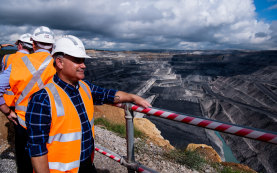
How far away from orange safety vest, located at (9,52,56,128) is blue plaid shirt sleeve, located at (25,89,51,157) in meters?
0.84

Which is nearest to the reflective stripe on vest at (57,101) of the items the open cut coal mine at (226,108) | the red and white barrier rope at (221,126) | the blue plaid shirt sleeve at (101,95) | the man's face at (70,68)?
the man's face at (70,68)

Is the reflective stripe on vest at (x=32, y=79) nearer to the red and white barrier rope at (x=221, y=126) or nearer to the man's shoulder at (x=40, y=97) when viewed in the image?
the man's shoulder at (x=40, y=97)

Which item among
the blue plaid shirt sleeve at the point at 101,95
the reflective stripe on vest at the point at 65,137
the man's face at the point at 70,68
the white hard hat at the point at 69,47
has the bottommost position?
the reflective stripe on vest at the point at 65,137

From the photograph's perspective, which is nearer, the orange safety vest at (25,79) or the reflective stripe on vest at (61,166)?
the reflective stripe on vest at (61,166)

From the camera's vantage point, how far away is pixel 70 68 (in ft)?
6.05

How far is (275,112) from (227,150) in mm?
15987

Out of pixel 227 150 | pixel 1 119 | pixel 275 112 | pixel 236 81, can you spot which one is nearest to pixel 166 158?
pixel 1 119

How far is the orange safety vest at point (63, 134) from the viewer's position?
1597 millimetres

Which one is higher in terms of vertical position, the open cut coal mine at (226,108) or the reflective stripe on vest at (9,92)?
the reflective stripe on vest at (9,92)

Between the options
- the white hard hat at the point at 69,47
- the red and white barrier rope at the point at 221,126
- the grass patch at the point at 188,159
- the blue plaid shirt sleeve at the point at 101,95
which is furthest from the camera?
the grass patch at the point at 188,159

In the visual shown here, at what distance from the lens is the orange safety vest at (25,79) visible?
2.24 m

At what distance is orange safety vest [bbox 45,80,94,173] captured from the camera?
62.9 inches

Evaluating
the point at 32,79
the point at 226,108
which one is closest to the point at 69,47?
the point at 32,79

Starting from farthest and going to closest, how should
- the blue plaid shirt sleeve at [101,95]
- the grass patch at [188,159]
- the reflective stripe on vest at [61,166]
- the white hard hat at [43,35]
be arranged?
the grass patch at [188,159] < the white hard hat at [43,35] < the blue plaid shirt sleeve at [101,95] < the reflective stripe on vest at [61,166]
